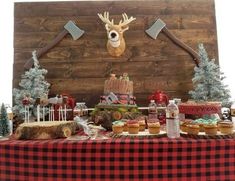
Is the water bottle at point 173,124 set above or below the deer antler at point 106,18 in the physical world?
below

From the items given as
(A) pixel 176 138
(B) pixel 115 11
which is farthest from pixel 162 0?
(A) pixel 176 138

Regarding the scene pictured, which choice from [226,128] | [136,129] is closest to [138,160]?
[136,129]

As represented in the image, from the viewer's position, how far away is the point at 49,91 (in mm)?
3217

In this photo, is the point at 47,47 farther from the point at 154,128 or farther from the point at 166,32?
the point at 154,128

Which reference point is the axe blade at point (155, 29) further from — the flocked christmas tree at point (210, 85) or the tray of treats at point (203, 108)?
the tray of treats at point (203, 108)

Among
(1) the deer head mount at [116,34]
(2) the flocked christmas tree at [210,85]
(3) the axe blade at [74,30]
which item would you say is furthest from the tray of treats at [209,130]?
(3) the axe blade at [74,30]

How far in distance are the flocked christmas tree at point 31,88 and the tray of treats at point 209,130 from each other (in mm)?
1931

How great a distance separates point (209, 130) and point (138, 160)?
0.42 metres

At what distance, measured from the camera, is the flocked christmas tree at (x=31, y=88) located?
284cm

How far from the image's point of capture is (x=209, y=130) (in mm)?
1296

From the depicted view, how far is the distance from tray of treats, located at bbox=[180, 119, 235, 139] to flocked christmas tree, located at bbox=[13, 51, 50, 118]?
1.93 m

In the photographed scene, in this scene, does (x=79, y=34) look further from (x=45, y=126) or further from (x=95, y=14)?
(x=45, y=126)

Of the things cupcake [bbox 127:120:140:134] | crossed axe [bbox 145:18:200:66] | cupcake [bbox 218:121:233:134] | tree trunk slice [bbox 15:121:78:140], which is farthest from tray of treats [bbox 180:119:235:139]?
crossed axe [bbox 145:18:200:66]

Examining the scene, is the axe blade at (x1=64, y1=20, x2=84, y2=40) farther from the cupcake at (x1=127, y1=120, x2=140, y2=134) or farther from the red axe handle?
the cupcake at (x1=127, y1=120, x2=140, y2=134)
